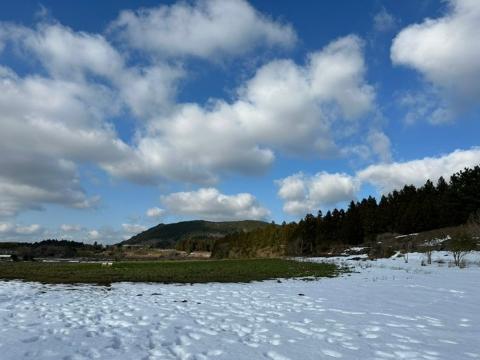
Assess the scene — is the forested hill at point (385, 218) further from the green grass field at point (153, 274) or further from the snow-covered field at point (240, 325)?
the snow-covered field at point (240, 325)

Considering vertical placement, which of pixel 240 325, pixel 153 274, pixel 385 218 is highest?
pixel 385 218

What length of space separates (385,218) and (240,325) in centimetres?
9083

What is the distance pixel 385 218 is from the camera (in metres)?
94.4

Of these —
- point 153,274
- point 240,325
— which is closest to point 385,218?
point 153,274

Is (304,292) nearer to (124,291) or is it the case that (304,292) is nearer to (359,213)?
(124,291)

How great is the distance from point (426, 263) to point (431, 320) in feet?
88.7

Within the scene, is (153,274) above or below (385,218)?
below

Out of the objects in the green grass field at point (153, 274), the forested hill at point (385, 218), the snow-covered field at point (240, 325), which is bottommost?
the snow-covered field at point (240, 325)

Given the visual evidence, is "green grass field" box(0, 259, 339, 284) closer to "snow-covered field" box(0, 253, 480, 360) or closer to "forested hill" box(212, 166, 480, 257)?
"snow-covered field" box(0, 253, 480, 360)

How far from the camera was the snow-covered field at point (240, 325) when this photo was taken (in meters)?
7.49

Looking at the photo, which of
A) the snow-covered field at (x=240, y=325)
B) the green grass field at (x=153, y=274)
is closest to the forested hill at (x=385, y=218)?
the green grass field at (x=153, y=274)

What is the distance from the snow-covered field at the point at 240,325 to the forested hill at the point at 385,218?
2029 inches

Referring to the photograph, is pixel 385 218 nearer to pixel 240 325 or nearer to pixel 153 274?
pixel 153 274

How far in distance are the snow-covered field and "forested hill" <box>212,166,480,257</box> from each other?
5153 cm
